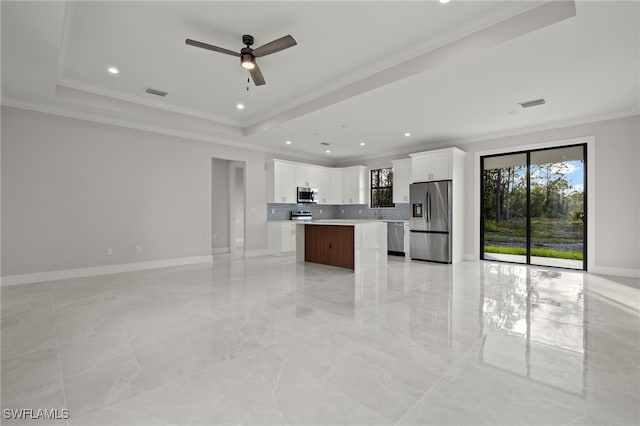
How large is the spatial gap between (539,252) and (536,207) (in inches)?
36.7

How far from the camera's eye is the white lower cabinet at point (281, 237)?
744 cm

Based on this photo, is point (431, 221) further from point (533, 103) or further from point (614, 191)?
point (614, 191)

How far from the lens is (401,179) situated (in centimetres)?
769

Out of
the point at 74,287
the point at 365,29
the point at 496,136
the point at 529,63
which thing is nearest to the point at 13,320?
the point at 74,287

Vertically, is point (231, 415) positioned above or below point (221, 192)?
below

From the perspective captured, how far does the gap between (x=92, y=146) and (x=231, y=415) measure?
5.56 m

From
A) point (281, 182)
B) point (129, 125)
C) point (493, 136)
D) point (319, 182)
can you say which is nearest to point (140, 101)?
point (129, 125)

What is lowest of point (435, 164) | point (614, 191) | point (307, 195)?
point (614, 191)

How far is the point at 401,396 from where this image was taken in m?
1.75

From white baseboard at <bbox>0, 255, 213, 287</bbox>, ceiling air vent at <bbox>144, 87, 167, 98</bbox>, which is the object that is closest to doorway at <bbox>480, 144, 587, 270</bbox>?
white baseboard at <bbox>0, 255, 213, 287</bbox>

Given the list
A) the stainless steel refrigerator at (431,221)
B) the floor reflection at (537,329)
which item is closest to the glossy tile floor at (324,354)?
the floor reflection at (537,329)

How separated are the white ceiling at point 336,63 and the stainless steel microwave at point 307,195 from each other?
2.70 m

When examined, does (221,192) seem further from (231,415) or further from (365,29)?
(231,415)

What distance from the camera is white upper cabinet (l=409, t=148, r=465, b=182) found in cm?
643
